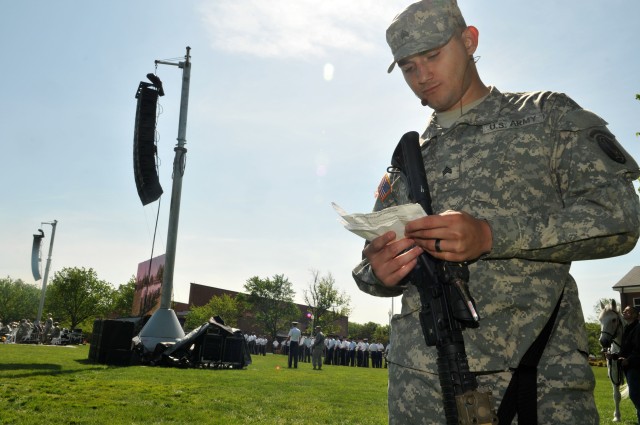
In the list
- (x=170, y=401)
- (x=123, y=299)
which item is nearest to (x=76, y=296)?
(x=123, y=299)

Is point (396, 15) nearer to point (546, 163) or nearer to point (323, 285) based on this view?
point (546, 163)

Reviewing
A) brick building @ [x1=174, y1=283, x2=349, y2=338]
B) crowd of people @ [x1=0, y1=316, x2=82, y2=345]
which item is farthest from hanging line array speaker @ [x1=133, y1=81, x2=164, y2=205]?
brick building @ [x1=174, y1=283, x2=349, y2=338]

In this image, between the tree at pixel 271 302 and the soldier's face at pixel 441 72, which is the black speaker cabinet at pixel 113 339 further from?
the tree at pixel 271 302

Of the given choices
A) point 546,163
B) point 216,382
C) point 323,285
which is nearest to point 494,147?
point 546,163

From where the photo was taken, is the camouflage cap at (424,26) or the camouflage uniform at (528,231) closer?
the camouflage uniform at (528,231)

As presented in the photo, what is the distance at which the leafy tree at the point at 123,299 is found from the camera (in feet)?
249

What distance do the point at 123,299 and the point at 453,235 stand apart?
276ft

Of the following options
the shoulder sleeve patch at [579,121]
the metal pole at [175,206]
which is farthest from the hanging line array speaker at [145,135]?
the shoulder sleeve patch at [579,121]

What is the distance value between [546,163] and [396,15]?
91 cm

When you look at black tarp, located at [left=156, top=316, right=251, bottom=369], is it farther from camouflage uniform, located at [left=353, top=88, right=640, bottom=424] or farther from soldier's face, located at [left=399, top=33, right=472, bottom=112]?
soldier's face, located at [left=399, top=33, right=472, bottom=112]

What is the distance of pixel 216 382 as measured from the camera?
11570 mm

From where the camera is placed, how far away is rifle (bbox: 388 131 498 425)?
136cm

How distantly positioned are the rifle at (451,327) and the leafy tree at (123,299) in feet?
264

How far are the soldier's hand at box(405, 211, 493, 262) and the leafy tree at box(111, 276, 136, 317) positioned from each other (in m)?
80.7
